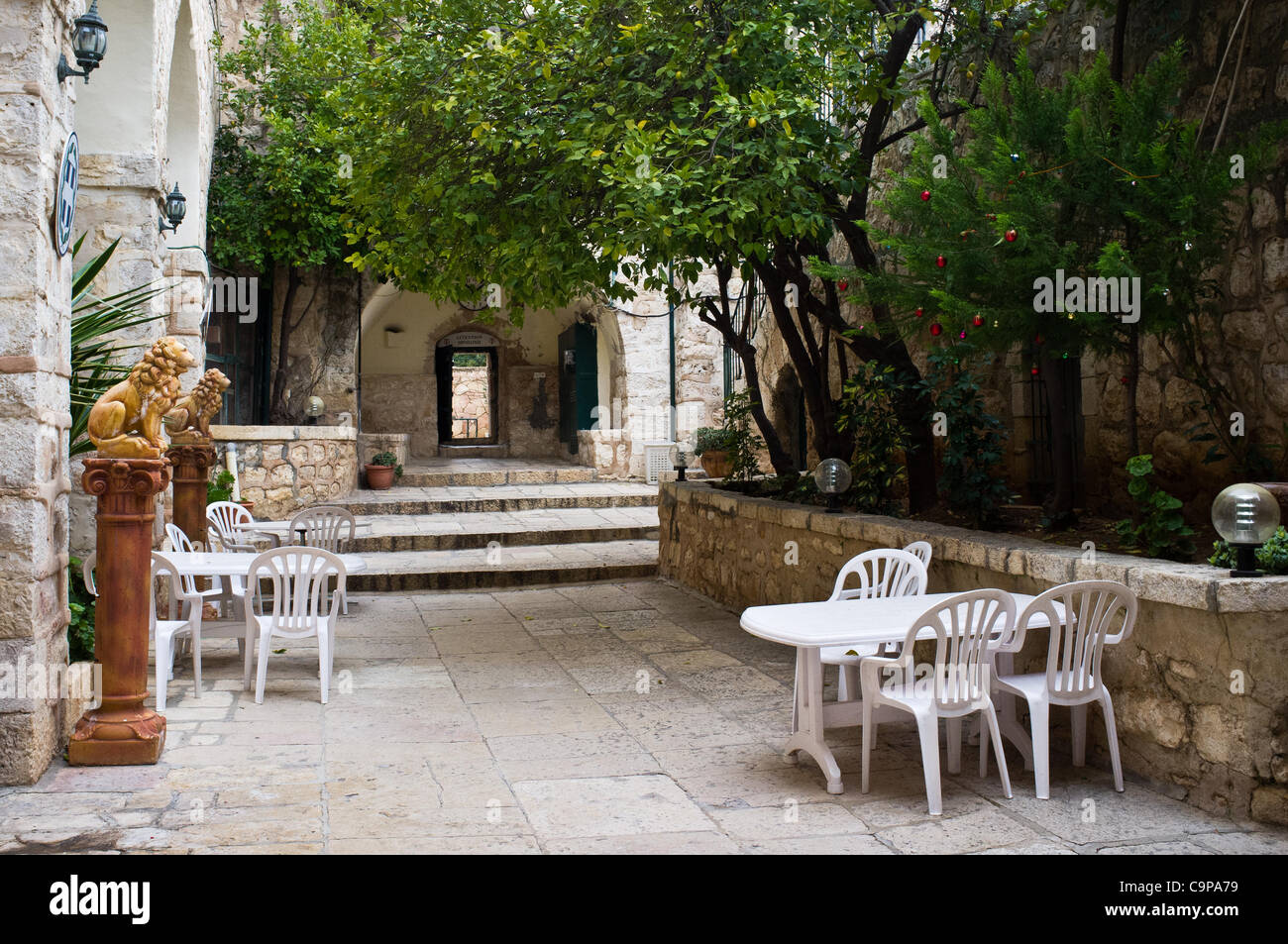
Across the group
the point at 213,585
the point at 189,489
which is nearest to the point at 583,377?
the point at 189,489

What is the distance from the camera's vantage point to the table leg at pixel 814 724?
12.3ft

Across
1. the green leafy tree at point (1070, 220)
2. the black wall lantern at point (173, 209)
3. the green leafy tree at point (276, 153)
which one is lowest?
the green leafy tree at point (1070, 220)

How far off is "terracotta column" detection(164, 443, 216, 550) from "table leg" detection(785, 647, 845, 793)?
4130mm

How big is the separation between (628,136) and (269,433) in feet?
21.1

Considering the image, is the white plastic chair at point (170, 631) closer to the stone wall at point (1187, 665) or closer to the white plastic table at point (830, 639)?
the white plastic table at point (830, 639)

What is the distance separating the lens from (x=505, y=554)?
9.84 m

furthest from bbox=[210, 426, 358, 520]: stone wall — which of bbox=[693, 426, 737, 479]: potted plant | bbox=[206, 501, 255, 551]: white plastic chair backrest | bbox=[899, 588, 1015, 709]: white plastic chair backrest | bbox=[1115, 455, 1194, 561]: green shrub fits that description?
bbox=[1115, 455, 1194, 561]: green shrub

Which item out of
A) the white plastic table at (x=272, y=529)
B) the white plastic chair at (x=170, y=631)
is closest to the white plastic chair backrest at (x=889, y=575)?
the white plastic chair at (x=170, y=631)

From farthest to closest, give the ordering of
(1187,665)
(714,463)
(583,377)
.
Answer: (583,377) → (714,463) → (1187,665)

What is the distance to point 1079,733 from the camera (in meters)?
3.99

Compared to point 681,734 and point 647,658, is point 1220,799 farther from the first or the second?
point 647,658

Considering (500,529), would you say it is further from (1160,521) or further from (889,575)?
(1160,521)

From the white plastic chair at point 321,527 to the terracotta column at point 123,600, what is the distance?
9.87ft

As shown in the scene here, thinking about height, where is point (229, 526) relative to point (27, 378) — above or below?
below
